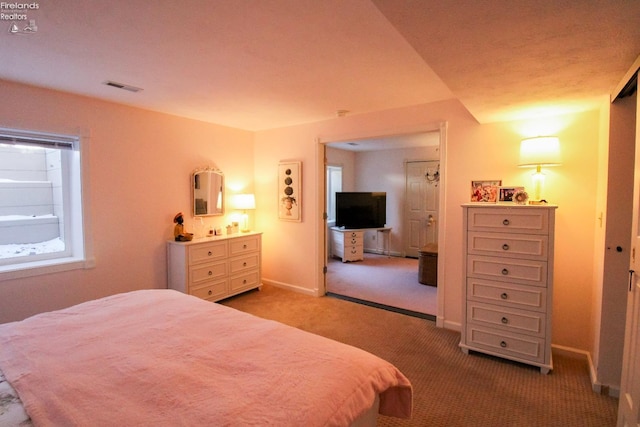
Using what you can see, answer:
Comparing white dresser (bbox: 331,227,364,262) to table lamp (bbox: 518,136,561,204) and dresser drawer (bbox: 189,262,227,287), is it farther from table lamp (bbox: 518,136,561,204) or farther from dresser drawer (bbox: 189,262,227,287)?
table lamp (bbox: 518,136,561,204)

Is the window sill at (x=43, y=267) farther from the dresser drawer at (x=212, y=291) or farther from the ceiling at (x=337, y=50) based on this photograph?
the ceiling at (x=337, y=50)

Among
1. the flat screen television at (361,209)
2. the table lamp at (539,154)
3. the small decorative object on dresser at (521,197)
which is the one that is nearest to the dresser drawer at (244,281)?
the flat screen television at (361,209)

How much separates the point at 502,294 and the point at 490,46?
76.3 inches

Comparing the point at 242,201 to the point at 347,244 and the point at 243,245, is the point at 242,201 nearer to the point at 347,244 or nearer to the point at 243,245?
the point at 243,245

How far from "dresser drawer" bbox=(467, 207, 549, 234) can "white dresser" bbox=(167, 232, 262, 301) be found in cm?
277

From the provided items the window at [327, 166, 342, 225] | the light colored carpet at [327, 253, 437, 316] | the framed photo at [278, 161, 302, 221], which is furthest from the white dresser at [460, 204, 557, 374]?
the window at [327, 166, 342, 225]

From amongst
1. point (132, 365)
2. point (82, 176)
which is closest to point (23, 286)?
point (82, 176)

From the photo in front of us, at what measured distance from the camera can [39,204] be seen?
304cm

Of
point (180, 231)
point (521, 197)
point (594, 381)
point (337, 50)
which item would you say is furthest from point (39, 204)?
point (594, 381)

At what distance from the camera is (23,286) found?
2.74m

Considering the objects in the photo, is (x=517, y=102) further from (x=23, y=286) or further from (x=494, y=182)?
(x=23, y=286)

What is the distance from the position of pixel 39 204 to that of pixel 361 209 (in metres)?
5.03

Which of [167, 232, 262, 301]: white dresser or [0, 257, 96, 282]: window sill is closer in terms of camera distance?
[0, 257, 96, 282]: window sill

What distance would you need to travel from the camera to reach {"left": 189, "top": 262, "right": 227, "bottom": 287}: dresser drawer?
3.61 metres
